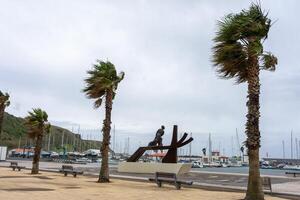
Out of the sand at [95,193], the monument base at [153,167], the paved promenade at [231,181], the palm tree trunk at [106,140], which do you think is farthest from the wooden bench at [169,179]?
the monument base at [153,167]

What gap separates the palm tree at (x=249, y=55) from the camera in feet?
50.9

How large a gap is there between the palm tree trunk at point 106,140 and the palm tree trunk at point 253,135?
453 inches

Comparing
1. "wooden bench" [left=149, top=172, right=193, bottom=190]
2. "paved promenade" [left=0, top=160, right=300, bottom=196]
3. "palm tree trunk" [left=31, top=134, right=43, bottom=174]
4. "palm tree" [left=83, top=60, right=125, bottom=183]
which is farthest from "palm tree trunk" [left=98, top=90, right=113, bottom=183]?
"palm tree trunk" [left=31, top=134, right=43, bottom=174]

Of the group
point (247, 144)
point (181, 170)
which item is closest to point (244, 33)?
point (247, 144)

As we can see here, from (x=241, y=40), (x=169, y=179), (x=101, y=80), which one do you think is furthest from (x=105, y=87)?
(x=241, y=40)

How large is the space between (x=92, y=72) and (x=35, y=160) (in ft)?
34.1

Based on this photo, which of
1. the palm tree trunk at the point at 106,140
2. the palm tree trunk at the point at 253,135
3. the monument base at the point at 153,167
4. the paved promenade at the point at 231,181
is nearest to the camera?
the palm tree trunk at the point at 253,135

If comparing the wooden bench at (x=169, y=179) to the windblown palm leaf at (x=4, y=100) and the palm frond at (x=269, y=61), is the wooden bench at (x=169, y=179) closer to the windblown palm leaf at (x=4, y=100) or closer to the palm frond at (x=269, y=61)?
the palm frond at (x=269, y=61)

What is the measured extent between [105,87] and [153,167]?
39.9ft

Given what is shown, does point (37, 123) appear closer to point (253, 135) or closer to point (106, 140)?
point (106, 140)

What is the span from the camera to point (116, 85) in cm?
2683

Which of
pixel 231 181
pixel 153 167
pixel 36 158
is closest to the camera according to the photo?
pixel 231 181

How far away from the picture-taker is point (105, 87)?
1015 inches

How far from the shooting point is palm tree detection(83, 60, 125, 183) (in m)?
25.3
